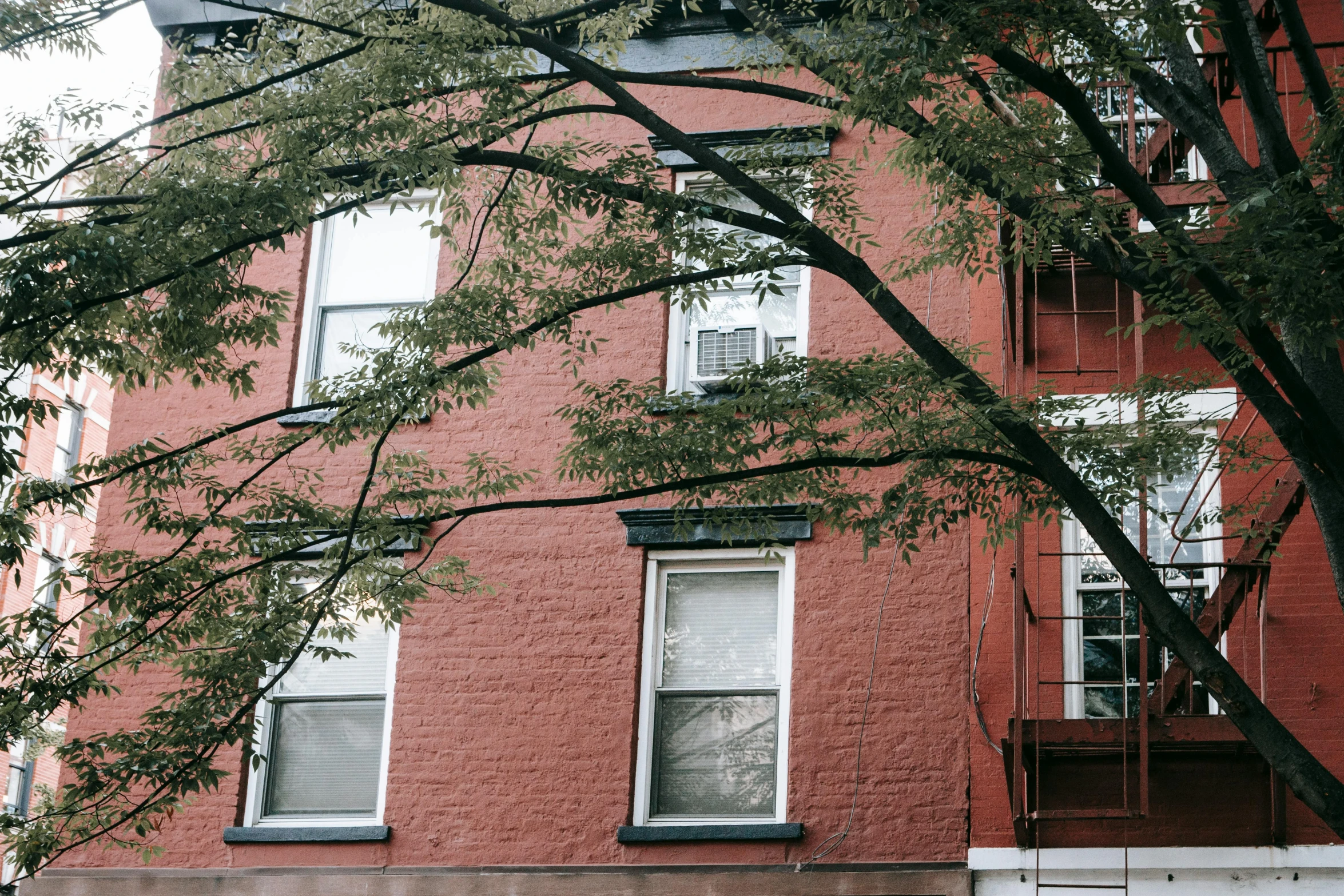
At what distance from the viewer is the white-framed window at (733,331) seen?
11.8 m

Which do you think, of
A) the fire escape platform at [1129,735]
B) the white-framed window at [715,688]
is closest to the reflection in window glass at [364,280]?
the white-framed window at [715,688]

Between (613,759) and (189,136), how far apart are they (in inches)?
200

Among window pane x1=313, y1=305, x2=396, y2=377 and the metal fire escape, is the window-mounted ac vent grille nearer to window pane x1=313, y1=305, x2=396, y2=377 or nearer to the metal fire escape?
the metal fire escape

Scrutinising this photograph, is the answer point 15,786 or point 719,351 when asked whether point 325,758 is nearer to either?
point 719,351

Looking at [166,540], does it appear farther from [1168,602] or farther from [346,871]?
[1168,602]

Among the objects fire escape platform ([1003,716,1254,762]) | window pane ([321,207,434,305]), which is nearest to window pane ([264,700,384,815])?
window pane ([321,207,434,305])

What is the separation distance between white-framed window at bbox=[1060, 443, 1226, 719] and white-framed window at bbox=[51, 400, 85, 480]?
64.8ft

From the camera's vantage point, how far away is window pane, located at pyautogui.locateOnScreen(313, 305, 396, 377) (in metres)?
12.4

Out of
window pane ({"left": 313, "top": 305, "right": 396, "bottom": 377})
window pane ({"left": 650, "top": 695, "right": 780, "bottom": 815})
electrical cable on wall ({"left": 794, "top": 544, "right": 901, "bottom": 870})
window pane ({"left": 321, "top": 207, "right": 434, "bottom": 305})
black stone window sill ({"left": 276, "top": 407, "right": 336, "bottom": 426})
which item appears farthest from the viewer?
window pane ({"left": 321, "top": 207, "right": 434, "bottom": 305})

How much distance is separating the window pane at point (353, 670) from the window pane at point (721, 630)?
220 cm

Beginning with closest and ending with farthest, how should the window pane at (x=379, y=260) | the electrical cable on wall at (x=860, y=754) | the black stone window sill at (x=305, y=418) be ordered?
the electrical cable on wall at (x=860, y=754)
the black stone window sill at (x=305, y=418)
the window pane at (x=379, y=260)

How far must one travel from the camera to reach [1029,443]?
7.29 metres

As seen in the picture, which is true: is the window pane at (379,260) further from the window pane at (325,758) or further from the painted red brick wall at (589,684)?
the window pane at (325,758)

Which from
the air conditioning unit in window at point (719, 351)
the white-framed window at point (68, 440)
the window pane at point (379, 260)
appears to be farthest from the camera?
→ the white-framed window at point (68, 440)
